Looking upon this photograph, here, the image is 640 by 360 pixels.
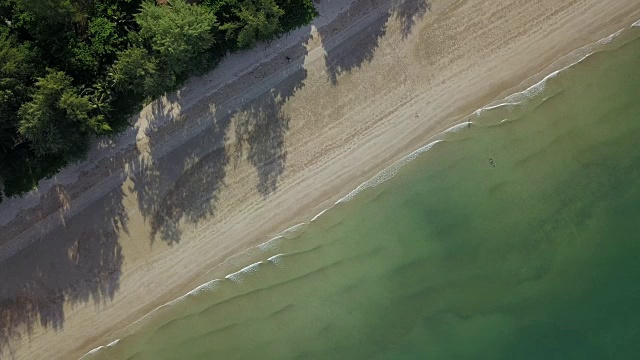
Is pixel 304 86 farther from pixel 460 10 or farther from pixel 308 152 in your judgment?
pixel 460 10

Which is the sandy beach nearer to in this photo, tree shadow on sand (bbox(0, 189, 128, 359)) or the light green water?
tree shadow on sand (bbox(0, 189, 128, 359))

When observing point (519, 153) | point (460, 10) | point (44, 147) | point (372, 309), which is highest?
point (44, 147)

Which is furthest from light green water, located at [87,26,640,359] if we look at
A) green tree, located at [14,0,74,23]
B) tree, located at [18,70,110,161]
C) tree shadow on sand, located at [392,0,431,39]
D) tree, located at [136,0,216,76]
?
green tree, located at [14,0,74,23]

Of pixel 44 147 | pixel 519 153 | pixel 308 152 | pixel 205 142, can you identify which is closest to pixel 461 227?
pixel 519 153

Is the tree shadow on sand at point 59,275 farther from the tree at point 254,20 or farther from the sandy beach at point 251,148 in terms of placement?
the tree at point 254,20

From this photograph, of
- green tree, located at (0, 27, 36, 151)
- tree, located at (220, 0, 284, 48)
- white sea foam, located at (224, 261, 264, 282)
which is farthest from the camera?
white sea foam, located at (224, 261, 264, 282)

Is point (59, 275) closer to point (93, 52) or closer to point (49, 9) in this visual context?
point (93, 52)
